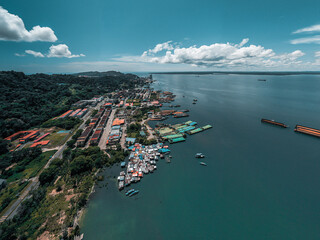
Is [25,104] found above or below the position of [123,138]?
above

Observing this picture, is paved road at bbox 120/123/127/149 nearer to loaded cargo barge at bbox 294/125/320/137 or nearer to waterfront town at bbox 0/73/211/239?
waterfront town at bbox 0/73/211/239

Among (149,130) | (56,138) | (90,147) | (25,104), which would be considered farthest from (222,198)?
(25,104)

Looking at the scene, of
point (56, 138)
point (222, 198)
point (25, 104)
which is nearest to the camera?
point (222, 198)

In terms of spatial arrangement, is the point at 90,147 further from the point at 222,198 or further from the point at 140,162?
the point at 222,198

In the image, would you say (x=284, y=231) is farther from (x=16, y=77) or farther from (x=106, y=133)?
(x=16, y=77)

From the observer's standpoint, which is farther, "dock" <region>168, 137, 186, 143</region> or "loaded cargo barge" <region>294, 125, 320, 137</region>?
"loaded cargo barge" <region>294, 125, 320, 137</region>

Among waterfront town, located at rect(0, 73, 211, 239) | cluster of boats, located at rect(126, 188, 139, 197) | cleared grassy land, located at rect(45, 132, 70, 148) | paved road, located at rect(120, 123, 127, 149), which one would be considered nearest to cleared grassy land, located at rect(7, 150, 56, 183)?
waterfront town, located at rect(0, 73, 211, 239)

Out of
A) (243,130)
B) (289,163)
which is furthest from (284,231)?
(243,130)

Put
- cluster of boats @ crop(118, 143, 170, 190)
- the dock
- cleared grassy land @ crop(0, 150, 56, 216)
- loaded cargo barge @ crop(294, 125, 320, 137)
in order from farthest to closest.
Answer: loaded cargo barge @ crop(294, 125, 320, 137) → the dock → cluster of boats @ crop(118, 143, 170, 190) → cleared grassy land @ crop(0, 150, 56, 216)

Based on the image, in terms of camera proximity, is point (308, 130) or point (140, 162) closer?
point (140, 162)
